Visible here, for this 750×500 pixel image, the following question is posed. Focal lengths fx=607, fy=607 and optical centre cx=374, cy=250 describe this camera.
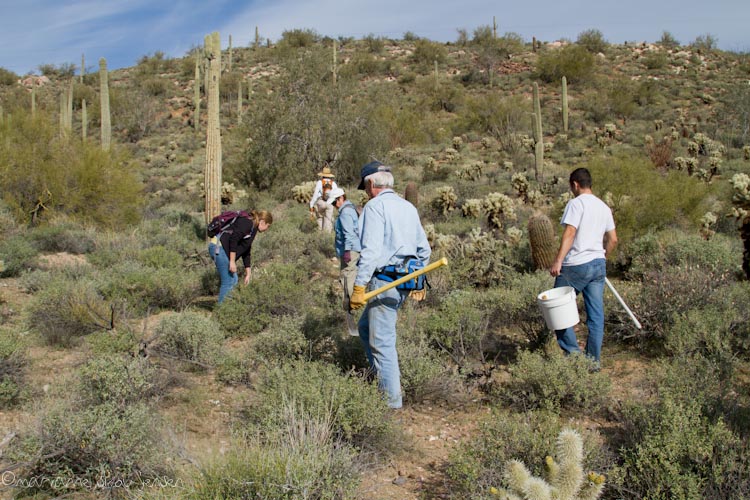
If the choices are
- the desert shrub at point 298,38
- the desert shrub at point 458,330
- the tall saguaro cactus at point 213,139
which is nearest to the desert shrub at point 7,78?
the desert shrub at point 298,38

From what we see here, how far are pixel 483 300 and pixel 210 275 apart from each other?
457cm

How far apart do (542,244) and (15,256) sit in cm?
871

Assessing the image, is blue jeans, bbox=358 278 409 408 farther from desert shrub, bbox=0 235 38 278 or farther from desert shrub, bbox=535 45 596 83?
desert shrub, bbox=535 45 596 83

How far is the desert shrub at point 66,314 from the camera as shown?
6.89 meters

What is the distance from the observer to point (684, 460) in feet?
11.8

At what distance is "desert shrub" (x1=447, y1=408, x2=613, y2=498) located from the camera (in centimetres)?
357

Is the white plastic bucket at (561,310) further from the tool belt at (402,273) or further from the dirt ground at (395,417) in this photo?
the tool belt at (402,273)

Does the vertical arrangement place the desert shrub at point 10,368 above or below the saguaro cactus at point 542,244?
below

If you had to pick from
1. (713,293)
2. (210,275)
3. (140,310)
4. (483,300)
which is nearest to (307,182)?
(210,275)

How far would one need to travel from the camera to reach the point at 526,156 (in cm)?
2462

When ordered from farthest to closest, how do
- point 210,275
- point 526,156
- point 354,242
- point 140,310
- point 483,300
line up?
1. point 526,156
2. point 210,275
3. point 140,310
4. point 483,300
5. point 354,242

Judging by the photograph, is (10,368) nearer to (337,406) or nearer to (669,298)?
(337,406)

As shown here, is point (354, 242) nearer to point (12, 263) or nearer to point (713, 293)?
point (713, 293)

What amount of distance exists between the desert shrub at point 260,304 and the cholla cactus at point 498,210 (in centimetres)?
639
